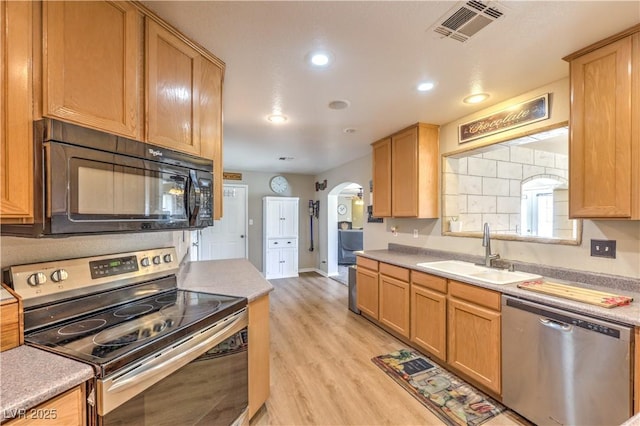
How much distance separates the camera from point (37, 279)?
1210 mm

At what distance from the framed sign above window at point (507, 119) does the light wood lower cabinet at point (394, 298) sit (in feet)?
5.04

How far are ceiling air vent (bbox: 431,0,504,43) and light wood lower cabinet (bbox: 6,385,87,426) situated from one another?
2.18m

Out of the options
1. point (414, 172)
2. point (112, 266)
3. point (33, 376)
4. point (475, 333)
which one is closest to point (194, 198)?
point (112, 266)

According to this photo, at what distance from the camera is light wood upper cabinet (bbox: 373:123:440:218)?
3240mm

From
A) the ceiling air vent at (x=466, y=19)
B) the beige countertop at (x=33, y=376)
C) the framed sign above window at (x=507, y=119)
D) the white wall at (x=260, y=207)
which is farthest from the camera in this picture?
the white wall at (x=260, y=207)

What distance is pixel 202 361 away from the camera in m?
1.35

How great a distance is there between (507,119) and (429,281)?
63.1 inches

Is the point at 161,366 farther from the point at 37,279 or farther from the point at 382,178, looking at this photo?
the point at 382,178

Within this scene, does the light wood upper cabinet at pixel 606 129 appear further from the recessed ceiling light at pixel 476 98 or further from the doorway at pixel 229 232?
the doorway at pixel 229 232

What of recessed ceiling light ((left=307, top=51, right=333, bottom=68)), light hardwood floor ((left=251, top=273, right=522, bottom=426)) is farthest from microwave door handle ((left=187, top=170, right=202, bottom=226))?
light hardwood floor ((left=251, top=273, right=522, bottom=426))

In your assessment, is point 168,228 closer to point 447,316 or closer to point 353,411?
point 353,411

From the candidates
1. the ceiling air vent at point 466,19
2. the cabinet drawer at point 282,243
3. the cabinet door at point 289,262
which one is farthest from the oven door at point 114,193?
the cabinet door at point 289,262

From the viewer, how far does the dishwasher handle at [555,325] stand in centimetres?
163

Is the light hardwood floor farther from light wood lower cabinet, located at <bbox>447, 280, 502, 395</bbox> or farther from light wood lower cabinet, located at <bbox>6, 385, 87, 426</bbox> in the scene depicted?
light wood lower cabinet, located at <bbox>6, 385, 87, 426</bbox>
